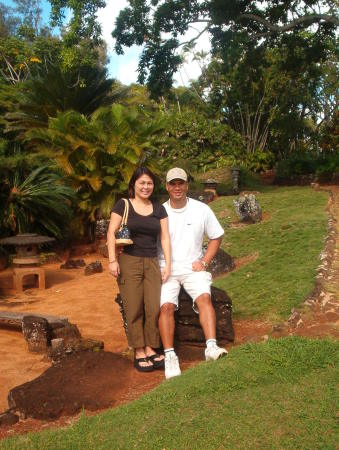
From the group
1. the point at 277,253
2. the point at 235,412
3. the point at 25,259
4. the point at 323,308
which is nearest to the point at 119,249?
the point at 235,412

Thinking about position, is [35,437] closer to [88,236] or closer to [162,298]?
[162,298]

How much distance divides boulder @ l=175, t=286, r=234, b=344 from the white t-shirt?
1.49 ft

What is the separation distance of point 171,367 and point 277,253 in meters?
4.39

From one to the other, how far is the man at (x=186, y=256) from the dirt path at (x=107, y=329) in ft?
1.71

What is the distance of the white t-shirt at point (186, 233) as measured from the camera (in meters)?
4.60

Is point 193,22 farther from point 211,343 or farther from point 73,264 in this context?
point 211,343

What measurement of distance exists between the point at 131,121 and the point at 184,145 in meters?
6.27

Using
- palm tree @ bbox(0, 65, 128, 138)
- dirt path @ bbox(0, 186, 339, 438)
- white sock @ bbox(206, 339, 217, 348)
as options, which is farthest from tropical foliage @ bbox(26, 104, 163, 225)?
white sock @ bbox(206, 339, 217, 348)

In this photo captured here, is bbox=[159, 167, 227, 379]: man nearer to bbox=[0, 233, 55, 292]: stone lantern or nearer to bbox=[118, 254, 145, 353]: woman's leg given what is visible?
bbox=[118, 254, 145, 353]: woman's leg

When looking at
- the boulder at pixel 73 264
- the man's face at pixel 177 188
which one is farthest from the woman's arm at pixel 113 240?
the boulder at pixel 73 264

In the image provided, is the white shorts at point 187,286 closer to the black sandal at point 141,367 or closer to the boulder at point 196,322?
the boulder at point 196,322

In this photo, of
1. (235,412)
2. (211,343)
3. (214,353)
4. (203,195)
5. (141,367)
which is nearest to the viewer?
(235,412)

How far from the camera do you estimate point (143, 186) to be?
14.7 ft

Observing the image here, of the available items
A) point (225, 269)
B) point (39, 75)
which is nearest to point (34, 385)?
point (225, 269)
